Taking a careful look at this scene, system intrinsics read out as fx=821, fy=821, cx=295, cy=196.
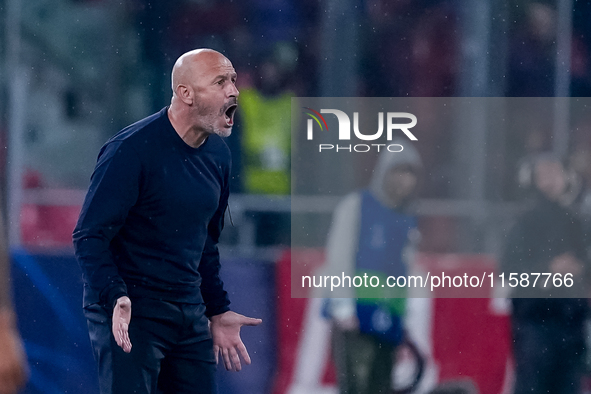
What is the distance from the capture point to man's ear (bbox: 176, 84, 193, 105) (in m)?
3.04

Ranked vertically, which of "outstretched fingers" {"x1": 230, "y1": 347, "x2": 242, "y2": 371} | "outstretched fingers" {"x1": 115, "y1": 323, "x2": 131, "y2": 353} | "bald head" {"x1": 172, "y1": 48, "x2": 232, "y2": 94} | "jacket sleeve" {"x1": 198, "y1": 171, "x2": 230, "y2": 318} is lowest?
"outstretched fingers" {"x1": 230, "y1": 347, "x2": 242, "y2": 371}

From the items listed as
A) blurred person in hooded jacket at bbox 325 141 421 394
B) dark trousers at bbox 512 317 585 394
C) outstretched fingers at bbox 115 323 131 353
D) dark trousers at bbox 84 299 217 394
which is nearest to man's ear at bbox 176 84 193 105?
dark trousers at bbox 84 299 217 394

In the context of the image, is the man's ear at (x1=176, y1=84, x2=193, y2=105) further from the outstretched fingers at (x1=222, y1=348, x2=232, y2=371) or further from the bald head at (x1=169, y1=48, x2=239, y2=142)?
the outstretched fingers at (x1=222, y1=348, x2=232, y2=371)

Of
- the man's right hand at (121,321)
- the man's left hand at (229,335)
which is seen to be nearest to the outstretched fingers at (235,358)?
the man's left hand at (229,335)

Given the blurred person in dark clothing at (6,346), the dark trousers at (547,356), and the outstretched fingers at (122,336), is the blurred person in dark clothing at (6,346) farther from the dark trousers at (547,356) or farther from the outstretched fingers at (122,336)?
the dark trousers at (547,356)

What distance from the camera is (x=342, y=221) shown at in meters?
4.01

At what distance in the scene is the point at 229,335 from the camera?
317 cm

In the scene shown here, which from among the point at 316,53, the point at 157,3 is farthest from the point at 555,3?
the point at 157,3

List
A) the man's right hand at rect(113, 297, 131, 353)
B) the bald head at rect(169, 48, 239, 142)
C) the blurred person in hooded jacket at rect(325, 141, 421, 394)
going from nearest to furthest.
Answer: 1. the man's right hand at rect(113, 297, 131, 353)
2. the bald head at rect(169, 48, 239, 142)
3. the blurred person in hooded jacket at rect(325, 141, 421, 394)

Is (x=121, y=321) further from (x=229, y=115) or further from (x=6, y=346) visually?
(x=6, y=346)

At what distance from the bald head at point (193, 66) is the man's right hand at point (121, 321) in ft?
2.79

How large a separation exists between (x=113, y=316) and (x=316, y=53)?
1792 millimetres

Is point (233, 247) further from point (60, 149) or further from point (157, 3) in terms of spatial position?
point (157, 3)

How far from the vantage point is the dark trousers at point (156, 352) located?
113 inches
